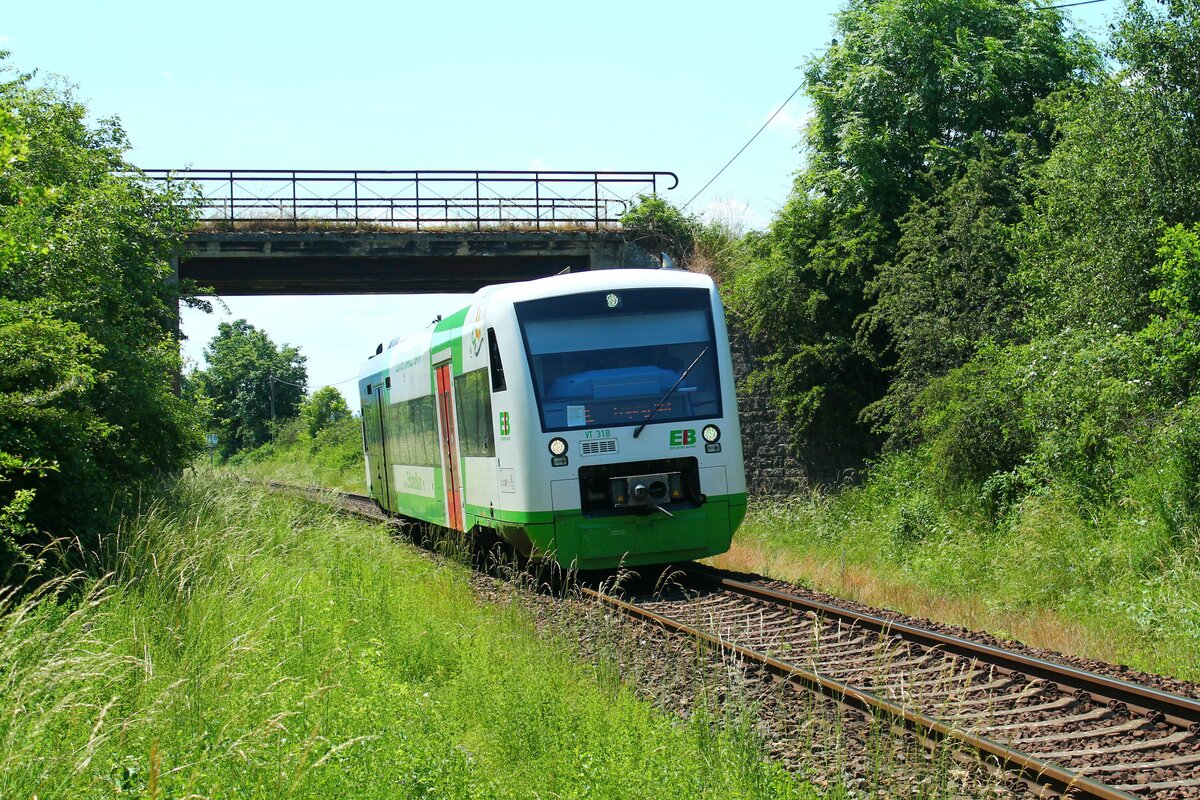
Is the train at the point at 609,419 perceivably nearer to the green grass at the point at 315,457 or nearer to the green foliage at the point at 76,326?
the green foliage at the point at 76,326

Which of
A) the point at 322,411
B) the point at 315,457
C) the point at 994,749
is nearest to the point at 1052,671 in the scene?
the point at 994,749

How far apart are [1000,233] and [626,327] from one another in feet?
24.0

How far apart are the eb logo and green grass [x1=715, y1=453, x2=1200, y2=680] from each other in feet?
7.78

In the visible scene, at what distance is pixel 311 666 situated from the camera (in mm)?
6910

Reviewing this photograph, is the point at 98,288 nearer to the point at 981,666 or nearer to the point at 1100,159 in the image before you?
the point at 981,666

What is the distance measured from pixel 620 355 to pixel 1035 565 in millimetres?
4924

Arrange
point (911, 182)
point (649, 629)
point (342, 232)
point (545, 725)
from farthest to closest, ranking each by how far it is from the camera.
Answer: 1. point (342, 232)
2. point (911, 182)
3. point (649, 629)
4. point (545, 725)

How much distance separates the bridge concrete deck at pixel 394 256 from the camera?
30234mm

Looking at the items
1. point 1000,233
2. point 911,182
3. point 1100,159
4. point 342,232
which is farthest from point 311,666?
point 342,232

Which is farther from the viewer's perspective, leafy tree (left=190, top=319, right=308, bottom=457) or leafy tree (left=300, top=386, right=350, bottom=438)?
leafy tree (left=190, top=319, right=308, bottom=457)

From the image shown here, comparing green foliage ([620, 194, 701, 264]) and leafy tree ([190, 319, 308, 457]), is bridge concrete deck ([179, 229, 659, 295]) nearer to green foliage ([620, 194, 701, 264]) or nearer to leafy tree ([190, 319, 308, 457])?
green foliage ([620, 194, 701, 264])

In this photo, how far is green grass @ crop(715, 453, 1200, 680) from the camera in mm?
9453

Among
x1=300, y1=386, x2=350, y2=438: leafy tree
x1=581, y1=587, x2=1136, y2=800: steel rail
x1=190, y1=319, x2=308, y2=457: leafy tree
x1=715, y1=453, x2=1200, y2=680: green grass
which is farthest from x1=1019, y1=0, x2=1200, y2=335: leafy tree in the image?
x1=190, y1=319, x2=308, y2=457: leafy tree

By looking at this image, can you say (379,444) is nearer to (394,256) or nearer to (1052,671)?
(394,256)
